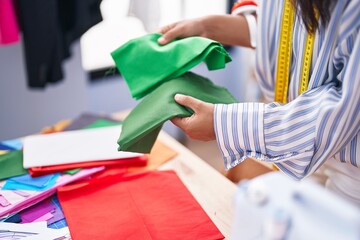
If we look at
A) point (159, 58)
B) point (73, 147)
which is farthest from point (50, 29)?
point (159, 58)

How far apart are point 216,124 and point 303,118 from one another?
6.6 inches

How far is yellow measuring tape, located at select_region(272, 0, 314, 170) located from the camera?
872mm

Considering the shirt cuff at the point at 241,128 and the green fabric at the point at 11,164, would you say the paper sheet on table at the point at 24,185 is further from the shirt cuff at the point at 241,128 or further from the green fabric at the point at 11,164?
the shirt cuff at the point at 241,128

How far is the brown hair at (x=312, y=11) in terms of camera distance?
76 centimetres

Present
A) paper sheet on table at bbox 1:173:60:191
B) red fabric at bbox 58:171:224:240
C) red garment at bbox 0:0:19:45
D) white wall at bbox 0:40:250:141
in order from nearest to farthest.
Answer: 1. red fabric at bbox 58:171:224:240
2. paper sheet on table at bbox 1:173:60:191
3. red garment at bbox 0:0:19:45
4. white wall at bbox 0:40:250:141

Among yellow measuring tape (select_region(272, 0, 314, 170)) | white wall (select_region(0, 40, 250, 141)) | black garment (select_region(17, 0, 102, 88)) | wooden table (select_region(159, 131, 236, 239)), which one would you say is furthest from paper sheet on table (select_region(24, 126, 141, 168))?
white wall (select_region(0, 40, 250, 141))

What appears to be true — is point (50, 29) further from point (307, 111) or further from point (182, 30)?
point (307, 111)

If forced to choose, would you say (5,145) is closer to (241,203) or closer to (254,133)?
(254,133)

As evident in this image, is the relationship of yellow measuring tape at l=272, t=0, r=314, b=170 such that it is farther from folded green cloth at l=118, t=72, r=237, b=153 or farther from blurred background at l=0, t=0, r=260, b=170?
blurred background at l=0, t=0, r=260, b=170

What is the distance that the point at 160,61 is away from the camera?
3.27 ft

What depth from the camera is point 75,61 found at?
1.95 m

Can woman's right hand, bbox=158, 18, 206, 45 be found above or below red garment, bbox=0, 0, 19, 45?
above

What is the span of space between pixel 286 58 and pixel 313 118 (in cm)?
21

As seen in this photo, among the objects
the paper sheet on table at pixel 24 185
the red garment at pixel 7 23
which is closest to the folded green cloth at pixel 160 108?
the paper sheet on table at pixel 24 185
